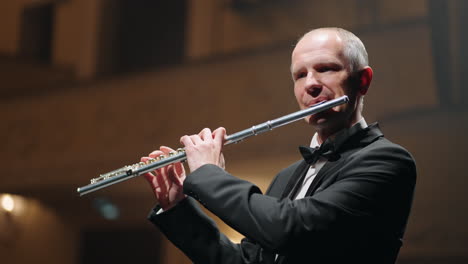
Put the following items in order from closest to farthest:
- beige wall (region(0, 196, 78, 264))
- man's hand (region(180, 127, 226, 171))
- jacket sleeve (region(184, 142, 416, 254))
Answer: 1. jacket sleeve (region(184, 142, 416, 254))
2. man's hand (region(180, 127, 226, 171))
3. beige wall (region(0, 196, 78, 264))

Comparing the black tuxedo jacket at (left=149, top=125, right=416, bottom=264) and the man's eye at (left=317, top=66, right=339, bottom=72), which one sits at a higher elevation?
the man's eye at (left=317, top=66, right=339, bottom=72)

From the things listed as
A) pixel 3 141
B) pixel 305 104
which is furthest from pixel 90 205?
pixel 305 104

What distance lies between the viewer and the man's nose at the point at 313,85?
1.44 meters

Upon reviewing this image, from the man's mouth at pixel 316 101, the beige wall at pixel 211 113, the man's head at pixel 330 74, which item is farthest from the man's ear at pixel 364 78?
the beige wall at pixel 211 113

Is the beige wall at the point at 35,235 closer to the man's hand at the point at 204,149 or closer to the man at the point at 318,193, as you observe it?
the man at the point at 318,193

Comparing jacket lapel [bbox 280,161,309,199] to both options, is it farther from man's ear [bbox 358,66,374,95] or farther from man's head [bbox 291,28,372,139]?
man's ear [bbox 358,66,374,95]

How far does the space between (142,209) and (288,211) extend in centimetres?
571

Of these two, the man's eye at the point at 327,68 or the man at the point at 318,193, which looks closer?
the man at the point at 318,193

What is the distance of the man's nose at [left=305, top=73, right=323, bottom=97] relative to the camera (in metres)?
1.44

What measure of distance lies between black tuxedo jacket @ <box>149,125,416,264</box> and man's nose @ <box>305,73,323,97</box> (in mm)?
135

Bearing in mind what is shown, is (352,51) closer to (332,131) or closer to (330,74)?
(330,74)

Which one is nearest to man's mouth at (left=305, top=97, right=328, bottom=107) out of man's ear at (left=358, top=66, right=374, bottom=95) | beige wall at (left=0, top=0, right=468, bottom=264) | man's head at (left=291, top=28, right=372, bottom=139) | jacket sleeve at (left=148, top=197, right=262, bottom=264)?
man's head at (left=291, top=28, right=372, bottom=139)

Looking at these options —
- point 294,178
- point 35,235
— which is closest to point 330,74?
point 294,178

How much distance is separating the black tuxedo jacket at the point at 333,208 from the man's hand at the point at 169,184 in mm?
237
